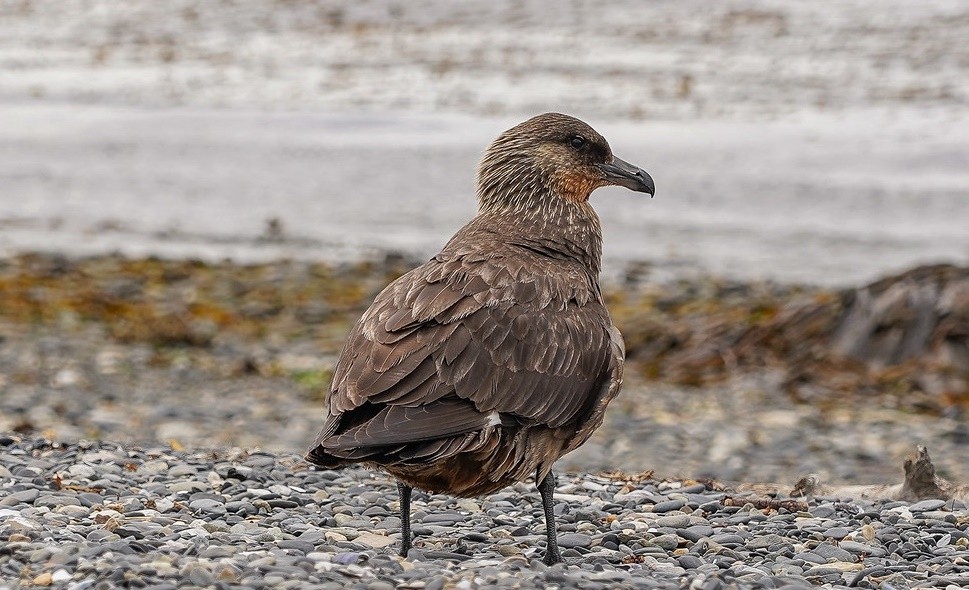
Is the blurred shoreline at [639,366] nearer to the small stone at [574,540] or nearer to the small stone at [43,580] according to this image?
the small stone at [574,540]

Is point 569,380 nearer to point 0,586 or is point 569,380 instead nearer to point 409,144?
point 0,586

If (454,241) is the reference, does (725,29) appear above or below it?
above

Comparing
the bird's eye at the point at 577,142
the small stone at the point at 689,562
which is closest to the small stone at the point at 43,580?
the small stone at the point at 689,562

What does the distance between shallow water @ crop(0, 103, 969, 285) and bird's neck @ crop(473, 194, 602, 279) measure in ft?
25.6

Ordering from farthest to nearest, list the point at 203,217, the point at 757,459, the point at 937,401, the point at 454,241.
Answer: the point at 203,217, the point at 937,401, the point at 757,459, the point at 454,241

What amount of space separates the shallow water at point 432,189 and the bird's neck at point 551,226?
7811mm

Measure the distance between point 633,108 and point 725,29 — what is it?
476 centimetres

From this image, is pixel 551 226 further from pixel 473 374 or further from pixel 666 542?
pixel 666 542

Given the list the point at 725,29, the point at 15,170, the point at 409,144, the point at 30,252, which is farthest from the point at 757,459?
the point at 725,29

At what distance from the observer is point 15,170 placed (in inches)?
740

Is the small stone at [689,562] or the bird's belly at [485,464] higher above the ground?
the bird's belly at [485,464]

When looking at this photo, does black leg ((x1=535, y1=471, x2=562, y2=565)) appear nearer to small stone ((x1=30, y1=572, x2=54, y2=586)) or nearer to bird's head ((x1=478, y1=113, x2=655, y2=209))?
bird's head ((x1=478, y1=113, x2=655, y2=209))

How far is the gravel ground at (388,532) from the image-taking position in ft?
16.1

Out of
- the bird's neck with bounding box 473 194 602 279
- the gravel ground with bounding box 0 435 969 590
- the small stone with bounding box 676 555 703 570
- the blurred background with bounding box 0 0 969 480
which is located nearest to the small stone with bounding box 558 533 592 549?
the gravel ground with bounding box 0 435 969 590
